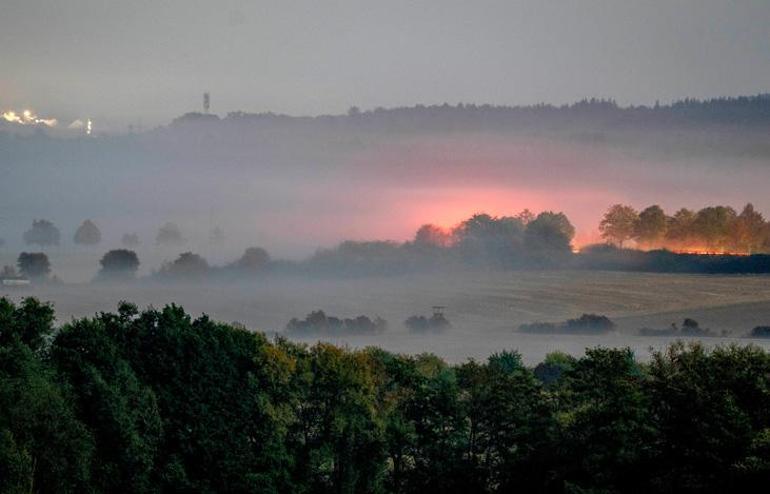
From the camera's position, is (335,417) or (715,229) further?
(715,229)

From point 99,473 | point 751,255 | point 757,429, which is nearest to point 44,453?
point 99,473

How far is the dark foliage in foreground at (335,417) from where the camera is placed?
58.7 m

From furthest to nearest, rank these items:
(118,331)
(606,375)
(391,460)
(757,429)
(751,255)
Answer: (751,255) → (391,460) → (118,331) → (606,375) → (757,429)

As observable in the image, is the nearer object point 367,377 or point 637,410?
point 637,410

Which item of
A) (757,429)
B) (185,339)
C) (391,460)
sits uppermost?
(185,339)

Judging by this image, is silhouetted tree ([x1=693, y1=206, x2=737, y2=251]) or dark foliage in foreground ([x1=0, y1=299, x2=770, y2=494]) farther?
silhouetted tree ([x1=693, y1=206, x2=737, y2=251])

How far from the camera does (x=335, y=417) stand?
237 feet

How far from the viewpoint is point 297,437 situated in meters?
72.6

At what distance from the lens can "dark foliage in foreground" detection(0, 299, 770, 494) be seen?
5869cm

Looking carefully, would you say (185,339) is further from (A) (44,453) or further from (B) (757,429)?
(B) (757,429)

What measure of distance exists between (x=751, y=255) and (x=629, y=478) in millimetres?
102333

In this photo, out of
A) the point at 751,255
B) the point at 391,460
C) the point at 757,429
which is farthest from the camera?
the point at 751,255

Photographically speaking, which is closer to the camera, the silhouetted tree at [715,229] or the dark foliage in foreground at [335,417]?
the dark foliage in foreground at [335,417]

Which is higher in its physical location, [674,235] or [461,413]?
[674,235]
